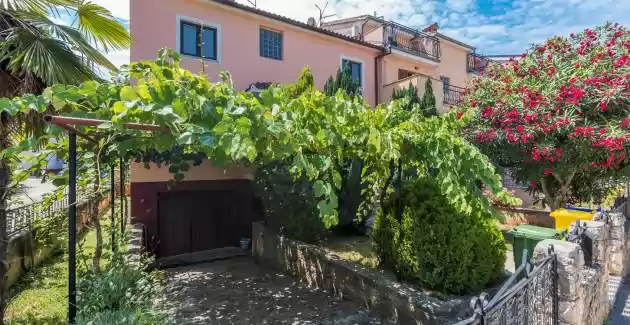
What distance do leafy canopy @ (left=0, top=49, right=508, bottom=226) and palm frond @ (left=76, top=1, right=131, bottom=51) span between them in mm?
1691

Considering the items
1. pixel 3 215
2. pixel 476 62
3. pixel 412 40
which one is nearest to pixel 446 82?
pixel 412 40

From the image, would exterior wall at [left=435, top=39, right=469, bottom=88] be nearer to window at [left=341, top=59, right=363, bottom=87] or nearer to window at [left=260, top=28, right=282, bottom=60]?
window at [left=341, top=59, right=363, bottom=87]

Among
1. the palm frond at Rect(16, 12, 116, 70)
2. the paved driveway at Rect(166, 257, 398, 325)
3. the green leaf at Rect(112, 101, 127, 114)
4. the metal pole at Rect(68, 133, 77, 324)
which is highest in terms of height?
the palm frond at Rect(16, 12, 116, 70)

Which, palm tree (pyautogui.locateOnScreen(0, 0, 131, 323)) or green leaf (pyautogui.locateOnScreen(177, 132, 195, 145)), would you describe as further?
palm tree (pyautogui.locateOnScreen(0, 0, 131, 323))

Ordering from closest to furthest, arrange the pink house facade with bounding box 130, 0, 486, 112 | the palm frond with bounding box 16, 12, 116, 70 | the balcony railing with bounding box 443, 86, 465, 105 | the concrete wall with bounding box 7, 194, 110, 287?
the palm frond with bounding box 16, 12, 116, 70 < the concrete wall with bounding box 7, 194, 110, 287 < the pink house facade with bounding box 130, 0, 486, 112 < the balcony railing with bounding box 443, 86, 465, 105

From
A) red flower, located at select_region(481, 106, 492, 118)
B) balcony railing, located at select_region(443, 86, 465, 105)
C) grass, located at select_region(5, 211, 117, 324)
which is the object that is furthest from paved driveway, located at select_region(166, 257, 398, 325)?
balcony railing, located at select_region(443, 86, 465, 105)

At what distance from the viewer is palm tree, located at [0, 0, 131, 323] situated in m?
4.54

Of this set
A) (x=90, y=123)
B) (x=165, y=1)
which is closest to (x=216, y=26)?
(x=165, y=1)

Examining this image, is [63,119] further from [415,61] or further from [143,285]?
[415,61]

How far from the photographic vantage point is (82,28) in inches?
222

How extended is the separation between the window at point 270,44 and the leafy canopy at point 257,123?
778cm

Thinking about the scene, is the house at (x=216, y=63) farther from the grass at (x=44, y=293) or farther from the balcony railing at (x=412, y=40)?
the grass at (x=44, y=293)

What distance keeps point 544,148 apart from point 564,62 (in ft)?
8.85

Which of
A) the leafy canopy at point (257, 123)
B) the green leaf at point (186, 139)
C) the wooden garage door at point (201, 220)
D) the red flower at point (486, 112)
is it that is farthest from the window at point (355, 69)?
the green leaf at point (186, 139)
